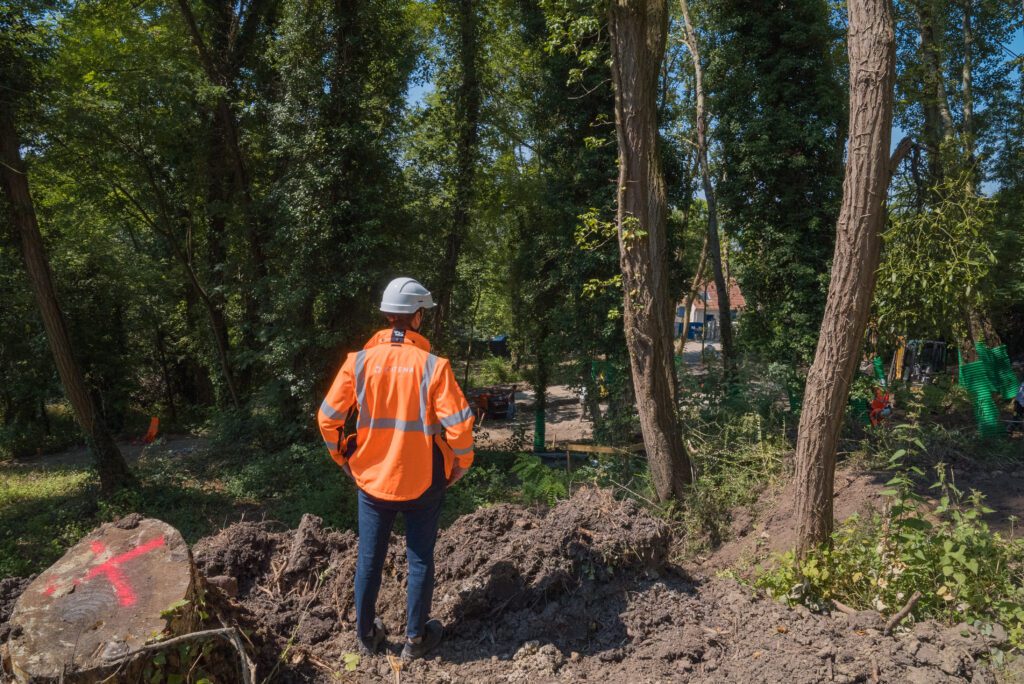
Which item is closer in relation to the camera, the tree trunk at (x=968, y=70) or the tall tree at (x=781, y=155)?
the tall tree at (x=781, y=155)

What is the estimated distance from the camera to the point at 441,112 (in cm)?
1283

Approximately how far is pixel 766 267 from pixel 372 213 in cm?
668

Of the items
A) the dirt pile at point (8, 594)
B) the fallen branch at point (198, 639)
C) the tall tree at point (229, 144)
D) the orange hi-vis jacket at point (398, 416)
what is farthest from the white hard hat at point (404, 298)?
the tall tree at point (229, 144)

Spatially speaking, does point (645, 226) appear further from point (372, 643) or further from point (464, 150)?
point (464, 150)

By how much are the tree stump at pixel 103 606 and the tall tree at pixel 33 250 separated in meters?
7.02

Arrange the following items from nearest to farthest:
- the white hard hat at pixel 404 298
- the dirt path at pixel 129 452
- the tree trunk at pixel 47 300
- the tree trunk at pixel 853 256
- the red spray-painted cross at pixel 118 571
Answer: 1. the red spray-painted cross at pixel 118 571
2. the white hard hat at pixel 404 298
3. the tree trunk at pixel 853 256
4. the tree trunk at pixel 47 300
5. the dirt path at pixel 129 452

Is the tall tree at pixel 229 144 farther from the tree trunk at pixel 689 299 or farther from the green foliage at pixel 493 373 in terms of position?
the green foliage at pixel 493 373

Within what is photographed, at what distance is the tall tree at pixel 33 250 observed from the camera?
8.66 meters

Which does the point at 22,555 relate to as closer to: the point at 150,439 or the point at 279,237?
the point at 279,237

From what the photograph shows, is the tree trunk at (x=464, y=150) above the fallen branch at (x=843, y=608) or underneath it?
above

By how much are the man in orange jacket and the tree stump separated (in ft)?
2.99

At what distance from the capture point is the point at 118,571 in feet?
11.2

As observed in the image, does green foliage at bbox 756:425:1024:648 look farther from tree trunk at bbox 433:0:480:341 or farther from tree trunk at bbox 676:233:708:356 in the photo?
tree trunk at bbox 676:233:708:356

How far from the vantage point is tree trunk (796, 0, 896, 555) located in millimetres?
4160
